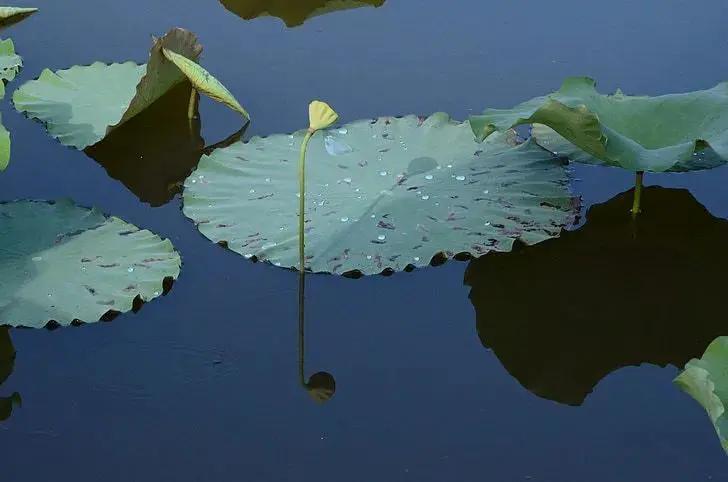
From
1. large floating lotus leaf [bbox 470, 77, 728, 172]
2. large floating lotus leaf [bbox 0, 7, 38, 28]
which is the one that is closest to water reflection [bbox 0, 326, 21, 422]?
large floating lotus leaf [bbox 470, 77, 728, 172]

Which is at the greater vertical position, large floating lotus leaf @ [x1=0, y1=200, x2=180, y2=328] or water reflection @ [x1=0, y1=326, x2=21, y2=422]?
large floating lotus leaf @ [x1=0, y1=200, x2=180, y2=328]

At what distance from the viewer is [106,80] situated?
2.87 m

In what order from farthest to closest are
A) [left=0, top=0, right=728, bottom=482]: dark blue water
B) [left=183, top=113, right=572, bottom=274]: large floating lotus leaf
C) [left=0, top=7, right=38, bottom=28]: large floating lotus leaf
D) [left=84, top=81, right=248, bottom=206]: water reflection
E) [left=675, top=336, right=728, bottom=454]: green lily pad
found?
[left=0, top=7, right=38, bottom=28]: large floating lotus leaf, [left=84, top=81, right=248, bottom=206]: water reflection, [left=183, top=113, right=572, bottom=274]: large floating lotus leaf, [left=0, top=0, right=728, bottom=482]: dark blue water, [left=675, top=336, right=728, bottom=454]: green lily pad

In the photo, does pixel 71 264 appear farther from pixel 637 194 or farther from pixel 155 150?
pixel 637 194

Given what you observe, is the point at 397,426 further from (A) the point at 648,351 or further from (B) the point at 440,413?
(A) the point at 648,351

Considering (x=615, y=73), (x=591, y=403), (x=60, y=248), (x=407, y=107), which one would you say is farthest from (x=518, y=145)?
(x=60, y=248)

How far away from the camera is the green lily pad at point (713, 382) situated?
1.53 metres

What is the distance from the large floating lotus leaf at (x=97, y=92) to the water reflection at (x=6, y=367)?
72cm

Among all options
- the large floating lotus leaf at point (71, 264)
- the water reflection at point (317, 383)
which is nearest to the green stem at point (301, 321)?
the water reflection at point (317, 383)

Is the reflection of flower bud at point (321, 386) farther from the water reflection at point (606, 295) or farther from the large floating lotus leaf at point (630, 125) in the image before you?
the large floating lotus leaf at point (630, 125)

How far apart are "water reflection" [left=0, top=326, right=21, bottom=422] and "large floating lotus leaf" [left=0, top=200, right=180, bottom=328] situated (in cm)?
5

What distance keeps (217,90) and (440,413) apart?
91 cm

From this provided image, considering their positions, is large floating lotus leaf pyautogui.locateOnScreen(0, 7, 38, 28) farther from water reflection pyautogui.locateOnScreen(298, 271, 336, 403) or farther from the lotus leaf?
water reflection pyautogui.locateOnScreen(298, 271, 336, 403)

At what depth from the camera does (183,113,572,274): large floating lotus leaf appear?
221 centimetres
